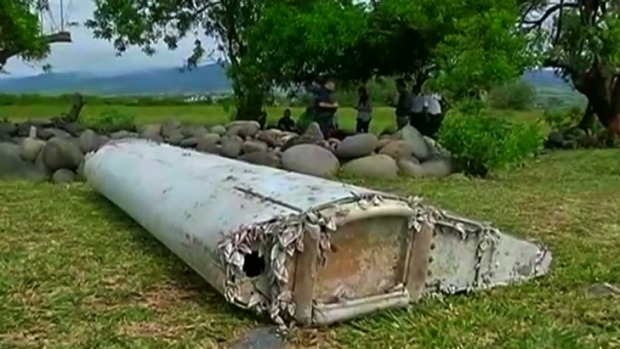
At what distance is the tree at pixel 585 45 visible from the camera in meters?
11.1

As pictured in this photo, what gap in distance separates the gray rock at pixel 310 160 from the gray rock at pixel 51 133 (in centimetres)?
267

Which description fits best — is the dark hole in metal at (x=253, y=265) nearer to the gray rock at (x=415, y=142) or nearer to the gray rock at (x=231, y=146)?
the gray rock at (x=231, y=146)

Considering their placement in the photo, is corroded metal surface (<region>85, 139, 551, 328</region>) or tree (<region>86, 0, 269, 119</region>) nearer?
corroded metal surface (<region>85, 139, 551, 328</region>)

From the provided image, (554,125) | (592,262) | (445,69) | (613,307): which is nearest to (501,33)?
(445,69)

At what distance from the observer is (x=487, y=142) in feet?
23.5

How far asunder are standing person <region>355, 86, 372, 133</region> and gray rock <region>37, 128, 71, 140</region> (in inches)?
153

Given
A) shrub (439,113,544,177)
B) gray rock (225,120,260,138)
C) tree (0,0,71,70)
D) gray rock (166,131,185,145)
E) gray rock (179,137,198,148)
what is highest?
tree (0,0,71,70)

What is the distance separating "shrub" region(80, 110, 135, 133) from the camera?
9672 millimetres

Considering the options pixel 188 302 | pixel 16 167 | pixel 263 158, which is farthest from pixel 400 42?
pixel 188 302

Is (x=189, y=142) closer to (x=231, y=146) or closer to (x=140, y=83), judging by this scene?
(x=231, y=146)

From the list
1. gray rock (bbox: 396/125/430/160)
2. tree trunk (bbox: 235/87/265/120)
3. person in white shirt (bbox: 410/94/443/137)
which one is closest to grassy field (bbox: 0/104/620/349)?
gray rock (bbox: 396/125/430/160)

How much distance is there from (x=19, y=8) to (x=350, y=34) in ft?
12.7

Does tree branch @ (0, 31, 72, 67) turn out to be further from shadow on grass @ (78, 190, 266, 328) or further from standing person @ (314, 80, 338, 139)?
shadow on grass @ (78, 190, 266, 328)

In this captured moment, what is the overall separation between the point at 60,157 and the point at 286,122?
407cm
